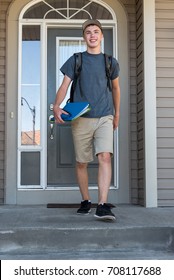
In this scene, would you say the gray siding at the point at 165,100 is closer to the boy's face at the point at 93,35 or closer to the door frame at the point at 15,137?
the door frame at the point at 15,137

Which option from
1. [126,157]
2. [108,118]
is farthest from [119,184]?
[108,118]

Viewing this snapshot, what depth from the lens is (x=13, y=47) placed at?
15.7 feet

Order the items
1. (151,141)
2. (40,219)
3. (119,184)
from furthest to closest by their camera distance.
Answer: (119,184)
(151,141)
(40,219)

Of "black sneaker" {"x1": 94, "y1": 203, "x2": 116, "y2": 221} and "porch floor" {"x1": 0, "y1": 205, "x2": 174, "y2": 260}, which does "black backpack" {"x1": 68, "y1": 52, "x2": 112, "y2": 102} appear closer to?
"black sneaker" {"x1": 94, "y1": 203, "x2": 116, "y2": 221}

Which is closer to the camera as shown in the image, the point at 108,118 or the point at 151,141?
the point at 108,118

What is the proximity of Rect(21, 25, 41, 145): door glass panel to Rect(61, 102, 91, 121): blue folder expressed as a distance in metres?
1.45

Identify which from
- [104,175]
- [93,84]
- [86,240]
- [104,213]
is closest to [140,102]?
[93,84]

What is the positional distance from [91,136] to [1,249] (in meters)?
1.15

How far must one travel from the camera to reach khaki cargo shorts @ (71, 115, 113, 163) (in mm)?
3465

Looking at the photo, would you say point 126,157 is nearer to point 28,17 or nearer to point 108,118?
point 108,118

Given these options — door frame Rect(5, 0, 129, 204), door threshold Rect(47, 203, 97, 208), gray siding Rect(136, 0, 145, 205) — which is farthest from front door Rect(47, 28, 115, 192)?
gray siding Rect(136, 0, 145, 205)

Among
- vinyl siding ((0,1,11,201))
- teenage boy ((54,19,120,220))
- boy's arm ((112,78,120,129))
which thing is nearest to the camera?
teenage boy ((54,19,120,220))

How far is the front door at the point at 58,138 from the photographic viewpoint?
188 inches

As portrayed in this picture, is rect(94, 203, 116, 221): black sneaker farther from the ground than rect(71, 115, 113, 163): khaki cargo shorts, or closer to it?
closer to it
